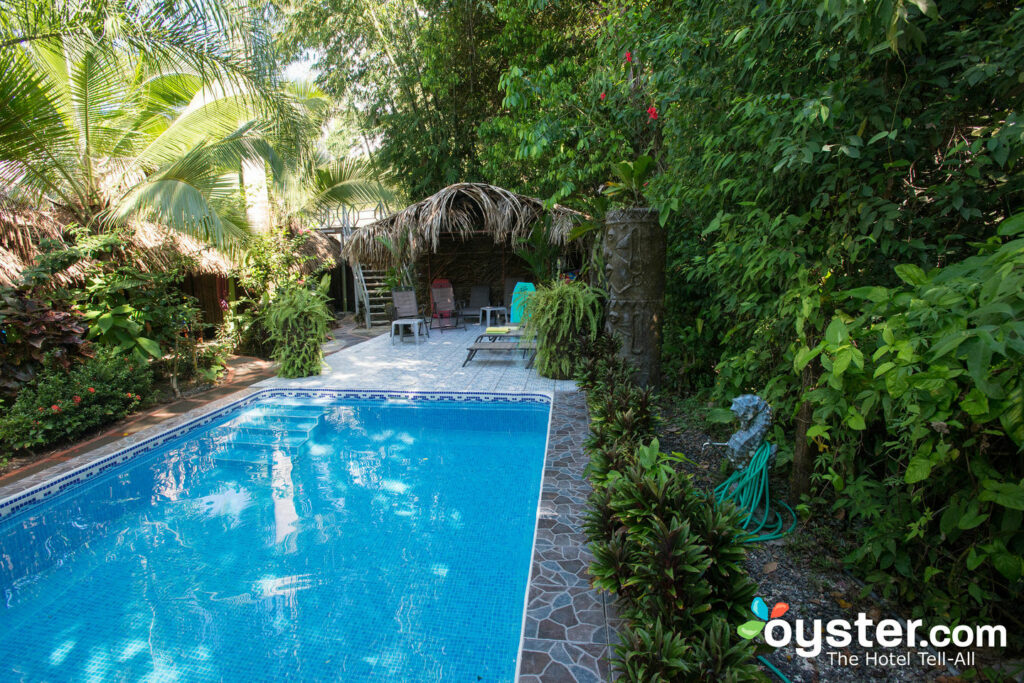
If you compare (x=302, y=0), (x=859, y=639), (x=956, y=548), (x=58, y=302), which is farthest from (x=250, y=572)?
(x=302, y=0)

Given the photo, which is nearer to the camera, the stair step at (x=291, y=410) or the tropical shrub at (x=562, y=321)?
the stair step at (x=291, y=410)

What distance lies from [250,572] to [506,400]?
344 centimetres

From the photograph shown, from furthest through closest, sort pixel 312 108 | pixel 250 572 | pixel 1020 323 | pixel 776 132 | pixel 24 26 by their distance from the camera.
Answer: pixel 312 108
pixel 24 26
pixel 250 572
pixel 776 132
pixel 1020 323

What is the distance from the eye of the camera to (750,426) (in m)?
3.18

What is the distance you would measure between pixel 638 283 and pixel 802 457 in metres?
2.59

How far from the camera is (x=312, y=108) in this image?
10609mm

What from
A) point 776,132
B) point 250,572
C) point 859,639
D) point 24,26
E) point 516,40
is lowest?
point 250,572

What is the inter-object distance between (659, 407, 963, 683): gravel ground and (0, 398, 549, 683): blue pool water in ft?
4.06

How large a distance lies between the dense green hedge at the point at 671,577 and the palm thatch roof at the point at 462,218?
22.8 ft

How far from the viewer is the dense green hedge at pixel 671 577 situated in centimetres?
173

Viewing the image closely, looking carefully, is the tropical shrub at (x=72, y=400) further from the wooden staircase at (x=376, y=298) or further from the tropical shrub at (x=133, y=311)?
the wooden staircase at (x=376, y=298)

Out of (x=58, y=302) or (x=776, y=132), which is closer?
(x=776, y=132)

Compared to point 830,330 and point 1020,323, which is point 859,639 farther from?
point 1020,323

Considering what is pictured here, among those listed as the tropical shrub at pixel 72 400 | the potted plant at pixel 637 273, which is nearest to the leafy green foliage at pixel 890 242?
the potted plant at pixel 637 273
